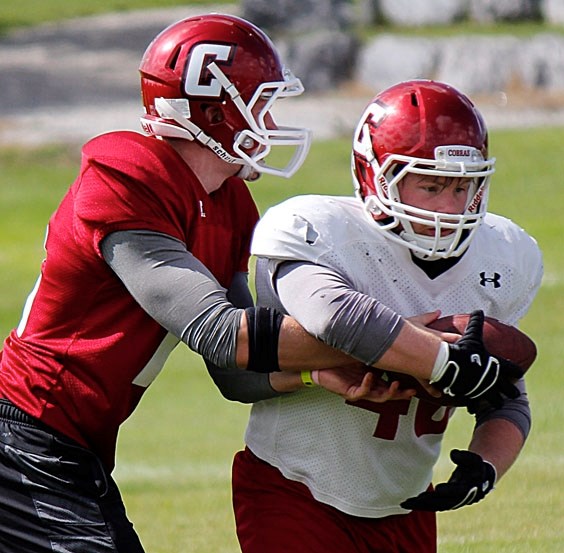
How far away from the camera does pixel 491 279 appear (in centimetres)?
375

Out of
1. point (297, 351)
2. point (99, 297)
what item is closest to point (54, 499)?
point (99, 297)

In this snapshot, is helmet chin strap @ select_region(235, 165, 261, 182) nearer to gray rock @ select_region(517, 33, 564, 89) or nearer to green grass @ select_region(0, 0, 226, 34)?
gray rock @ select_region(517, 33, 564, 89)

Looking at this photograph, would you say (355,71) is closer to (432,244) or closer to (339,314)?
(432,244)

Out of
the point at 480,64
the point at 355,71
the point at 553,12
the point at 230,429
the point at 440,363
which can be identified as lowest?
the point at 230,429

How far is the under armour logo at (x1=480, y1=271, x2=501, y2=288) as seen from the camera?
12.3ft

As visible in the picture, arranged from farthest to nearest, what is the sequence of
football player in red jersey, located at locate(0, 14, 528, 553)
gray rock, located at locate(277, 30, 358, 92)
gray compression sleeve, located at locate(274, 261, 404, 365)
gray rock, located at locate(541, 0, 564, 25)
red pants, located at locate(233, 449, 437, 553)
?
1. gray rock, located at locate(541, 0, 564, 25)
2. gray rock, located at locate(277, 30, 358, 92)
3. red pants, located at locate(233, 449, 437, 553)
4. football player in red jersey, located at locate(0, 14, 528, 553)
5. gray compression sleeve, located at locate(274, 261, 404, 365)

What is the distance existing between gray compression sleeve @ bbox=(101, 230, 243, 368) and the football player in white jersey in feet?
0.60

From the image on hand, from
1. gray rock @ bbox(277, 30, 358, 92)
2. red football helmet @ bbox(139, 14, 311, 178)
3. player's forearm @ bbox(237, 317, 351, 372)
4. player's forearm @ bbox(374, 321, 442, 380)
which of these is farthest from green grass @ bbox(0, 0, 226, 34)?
player's forearm @ bbox(374, 321, 442, 380)

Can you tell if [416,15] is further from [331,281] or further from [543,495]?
[331,281]

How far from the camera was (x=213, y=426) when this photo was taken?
9117 mm

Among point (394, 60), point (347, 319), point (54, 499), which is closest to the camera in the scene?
point (347, 319)

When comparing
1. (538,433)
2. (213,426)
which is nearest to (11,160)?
(213,426)

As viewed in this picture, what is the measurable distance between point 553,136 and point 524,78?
2.53 meters

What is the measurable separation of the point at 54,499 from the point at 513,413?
129 cm
